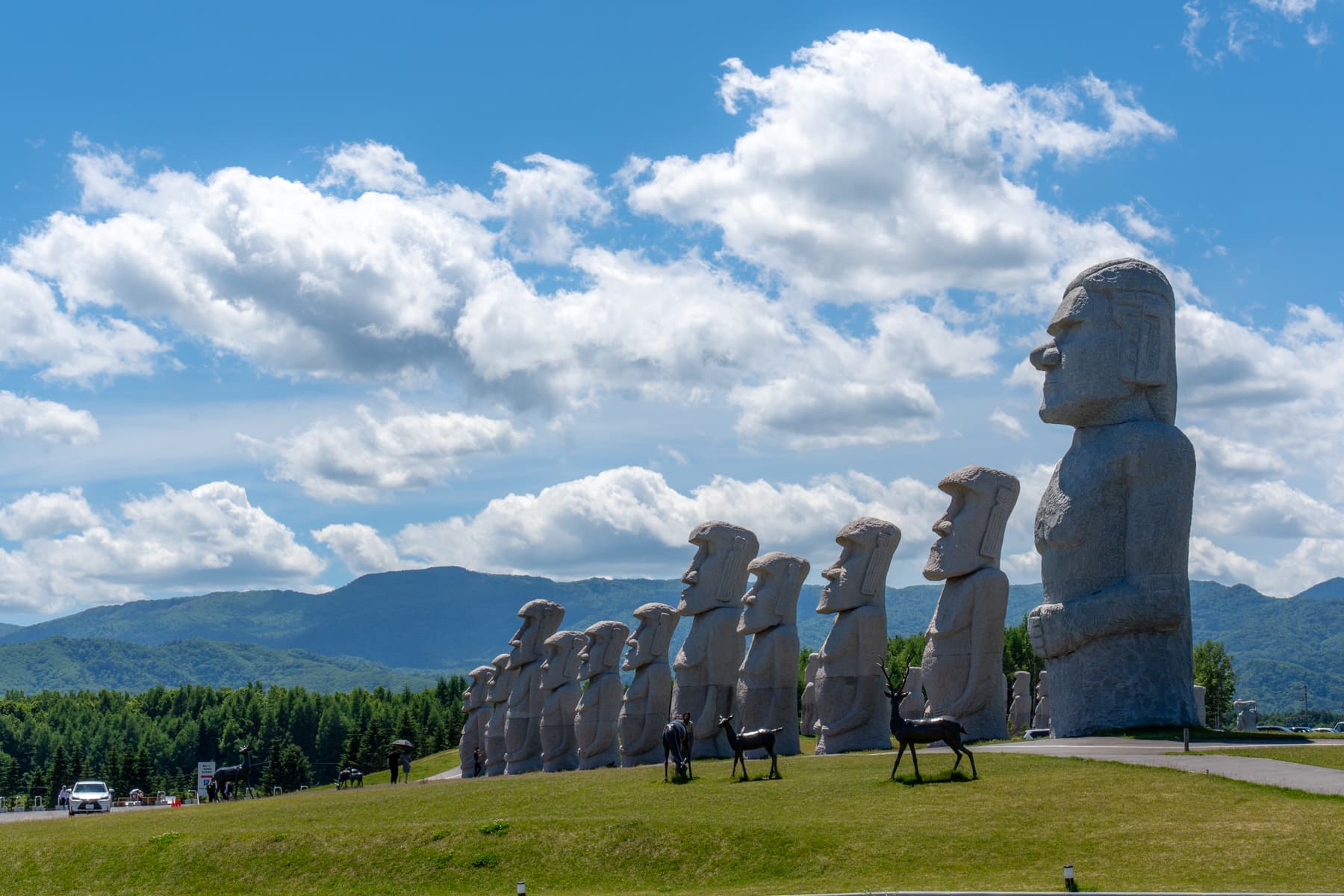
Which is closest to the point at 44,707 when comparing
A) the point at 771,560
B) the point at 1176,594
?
the point at 771,560

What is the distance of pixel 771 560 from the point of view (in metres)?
30.0

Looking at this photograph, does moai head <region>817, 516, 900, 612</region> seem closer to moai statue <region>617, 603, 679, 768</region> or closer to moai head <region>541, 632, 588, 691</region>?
moai statue <region>617, 603, 679, 768</region>

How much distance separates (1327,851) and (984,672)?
1080 cm

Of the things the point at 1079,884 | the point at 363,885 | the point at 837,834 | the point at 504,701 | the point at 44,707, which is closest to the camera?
the point at 1079,884

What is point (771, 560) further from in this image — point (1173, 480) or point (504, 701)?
point (504, 701)

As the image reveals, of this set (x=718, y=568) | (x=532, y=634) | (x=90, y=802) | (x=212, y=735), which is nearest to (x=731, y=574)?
(x=718, y=568)

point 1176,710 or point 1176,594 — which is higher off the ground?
point 1176,594

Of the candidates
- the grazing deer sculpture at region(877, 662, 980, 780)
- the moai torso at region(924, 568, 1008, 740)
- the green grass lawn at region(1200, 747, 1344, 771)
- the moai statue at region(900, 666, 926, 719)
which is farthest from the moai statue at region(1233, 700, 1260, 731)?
the grazing deer sculpture at region(877, 662, 980, 780)

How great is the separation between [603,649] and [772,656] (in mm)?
8213

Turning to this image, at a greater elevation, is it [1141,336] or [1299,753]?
[1141,336]

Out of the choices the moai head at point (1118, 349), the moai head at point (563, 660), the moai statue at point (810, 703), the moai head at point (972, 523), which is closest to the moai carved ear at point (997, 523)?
the moai head at point (972, 523)

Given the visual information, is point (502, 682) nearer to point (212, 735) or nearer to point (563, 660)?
point (563, 660)

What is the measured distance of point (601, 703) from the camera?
3556 centimetres

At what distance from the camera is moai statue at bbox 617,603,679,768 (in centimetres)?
3331
